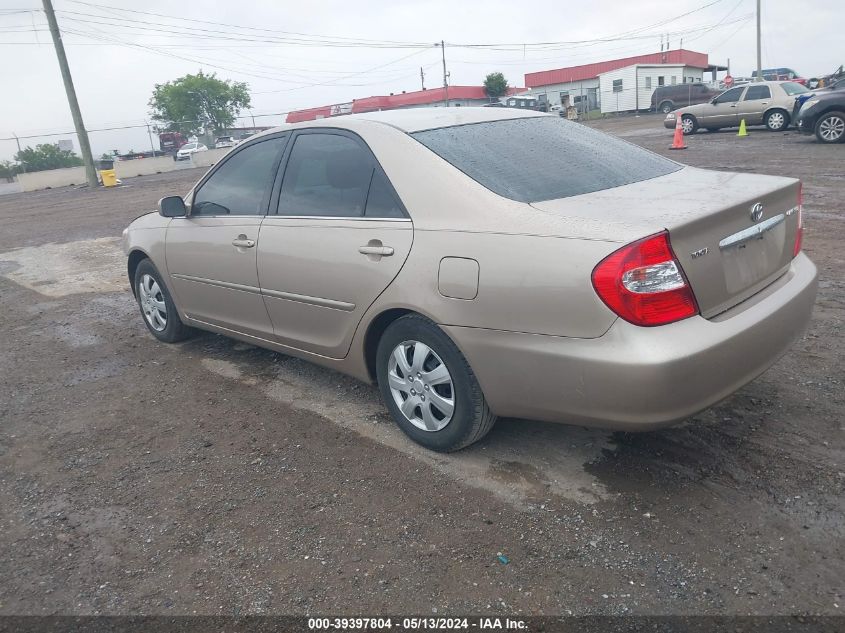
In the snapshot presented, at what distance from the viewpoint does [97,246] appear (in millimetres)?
11281

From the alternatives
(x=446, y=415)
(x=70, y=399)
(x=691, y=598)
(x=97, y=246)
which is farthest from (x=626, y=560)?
(x=97, y=246)

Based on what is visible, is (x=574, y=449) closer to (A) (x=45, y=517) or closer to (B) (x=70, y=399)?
(A) (x=45, y=517)

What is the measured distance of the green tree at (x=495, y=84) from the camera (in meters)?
58.2

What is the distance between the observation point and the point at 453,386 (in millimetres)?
3168

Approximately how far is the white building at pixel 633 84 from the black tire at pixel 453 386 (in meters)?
46.3

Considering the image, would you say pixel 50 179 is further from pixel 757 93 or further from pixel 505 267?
pixel 505 267

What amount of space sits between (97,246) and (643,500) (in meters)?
10.7

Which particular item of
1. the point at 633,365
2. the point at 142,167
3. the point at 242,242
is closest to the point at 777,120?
the point at 242,242

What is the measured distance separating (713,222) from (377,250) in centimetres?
Answer: 153

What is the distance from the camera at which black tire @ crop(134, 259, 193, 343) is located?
17.3 ft

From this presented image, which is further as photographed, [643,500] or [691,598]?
[643,500]

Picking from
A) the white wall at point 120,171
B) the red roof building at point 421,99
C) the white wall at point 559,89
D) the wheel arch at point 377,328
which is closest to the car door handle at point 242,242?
the wheel arch at point 377,328

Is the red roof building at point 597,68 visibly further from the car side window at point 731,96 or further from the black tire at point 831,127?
the black tire at point 831,127

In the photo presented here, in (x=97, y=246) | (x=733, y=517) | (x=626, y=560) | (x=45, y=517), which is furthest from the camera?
(x=97, y=246)
